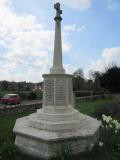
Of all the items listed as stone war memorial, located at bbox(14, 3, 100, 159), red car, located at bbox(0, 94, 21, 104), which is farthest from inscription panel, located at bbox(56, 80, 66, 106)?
red car, located at bbox(0, 94, 21, 104)

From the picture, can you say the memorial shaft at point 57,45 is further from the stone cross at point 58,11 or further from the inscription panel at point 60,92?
the inscription panel at point 60,92

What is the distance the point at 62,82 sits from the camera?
8516 mm

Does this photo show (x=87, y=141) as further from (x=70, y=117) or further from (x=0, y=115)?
(x=0, y=115)

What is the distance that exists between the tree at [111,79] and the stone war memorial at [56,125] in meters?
36.1

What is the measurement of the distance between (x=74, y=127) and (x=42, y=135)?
1.28m

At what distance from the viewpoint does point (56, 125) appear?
7719mm

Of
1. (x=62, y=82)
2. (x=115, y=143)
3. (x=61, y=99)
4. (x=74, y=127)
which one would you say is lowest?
(x=115, y=143)

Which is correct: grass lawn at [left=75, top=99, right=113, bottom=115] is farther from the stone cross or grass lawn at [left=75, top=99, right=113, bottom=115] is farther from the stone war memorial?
the stone cross

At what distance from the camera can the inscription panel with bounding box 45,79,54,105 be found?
8489 millimetres

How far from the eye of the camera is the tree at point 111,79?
145 feet

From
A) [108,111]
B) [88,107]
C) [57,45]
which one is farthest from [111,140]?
[88,107]

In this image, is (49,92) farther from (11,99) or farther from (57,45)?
(11,99)

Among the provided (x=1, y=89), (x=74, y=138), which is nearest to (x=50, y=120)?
(x=74, y=138)

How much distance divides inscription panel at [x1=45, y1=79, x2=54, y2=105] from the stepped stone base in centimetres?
45
